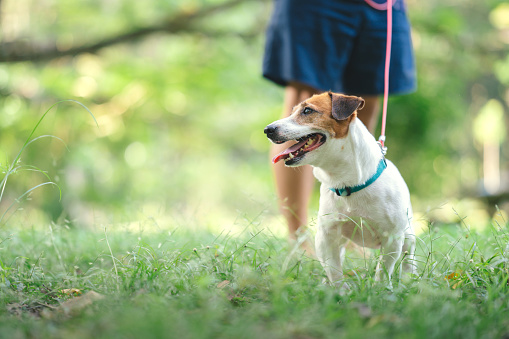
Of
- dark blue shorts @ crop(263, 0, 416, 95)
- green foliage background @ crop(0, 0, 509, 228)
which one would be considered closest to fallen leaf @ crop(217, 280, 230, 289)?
dark blue shorts @ crop(263, 0, 416, 95)

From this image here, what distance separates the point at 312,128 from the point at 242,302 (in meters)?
0.91

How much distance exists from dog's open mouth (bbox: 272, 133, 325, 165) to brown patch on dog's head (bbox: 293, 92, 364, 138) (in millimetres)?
61

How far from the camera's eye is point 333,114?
2355mm

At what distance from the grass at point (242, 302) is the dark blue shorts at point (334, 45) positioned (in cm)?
118

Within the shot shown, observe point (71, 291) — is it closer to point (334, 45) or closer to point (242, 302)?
point (242, 302)

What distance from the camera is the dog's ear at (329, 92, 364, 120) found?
92.0 inches

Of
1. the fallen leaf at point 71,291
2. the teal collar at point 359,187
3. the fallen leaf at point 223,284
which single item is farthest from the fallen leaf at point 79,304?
the teal collar at point 359,187

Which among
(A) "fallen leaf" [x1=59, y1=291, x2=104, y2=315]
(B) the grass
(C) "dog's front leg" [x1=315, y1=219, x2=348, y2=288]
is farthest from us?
(C) "dog's front leg" [x1=315, y1=219, x2=348, y2=288]

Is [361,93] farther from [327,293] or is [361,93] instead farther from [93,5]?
[93,5]

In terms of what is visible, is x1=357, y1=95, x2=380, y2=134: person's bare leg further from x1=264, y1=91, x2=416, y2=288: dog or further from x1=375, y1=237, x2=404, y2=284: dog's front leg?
x1=375, y1=237, x2=404, y2=284: dog's front leg

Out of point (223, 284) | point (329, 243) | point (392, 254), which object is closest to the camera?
point (223, 284)

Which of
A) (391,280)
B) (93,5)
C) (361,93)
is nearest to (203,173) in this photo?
(93,5)

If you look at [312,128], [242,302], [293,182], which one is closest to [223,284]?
[242,302]

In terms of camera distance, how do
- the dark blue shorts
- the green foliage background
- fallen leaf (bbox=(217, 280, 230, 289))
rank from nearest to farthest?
fallen leaf (bbox=(217, 280, 230, 289)), the dark blue shorts, the green foliage background
